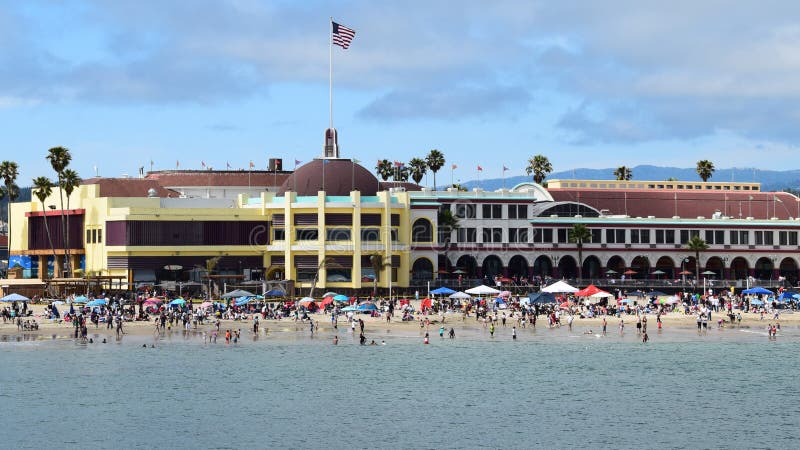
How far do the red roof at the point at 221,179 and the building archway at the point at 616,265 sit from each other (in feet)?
143

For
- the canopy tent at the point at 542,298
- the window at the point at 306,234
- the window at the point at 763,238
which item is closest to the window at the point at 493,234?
the window at the point at 306,234

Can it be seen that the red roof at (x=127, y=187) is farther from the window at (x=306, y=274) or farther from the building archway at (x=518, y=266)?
the building archway at (x=518, y=266)

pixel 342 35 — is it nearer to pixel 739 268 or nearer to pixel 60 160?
pixel 60 160

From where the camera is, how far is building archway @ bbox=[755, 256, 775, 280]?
534 ft

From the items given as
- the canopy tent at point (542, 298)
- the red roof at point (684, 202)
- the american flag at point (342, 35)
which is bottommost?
the canopy tent at point (542, 298)

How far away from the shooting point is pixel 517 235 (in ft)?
506

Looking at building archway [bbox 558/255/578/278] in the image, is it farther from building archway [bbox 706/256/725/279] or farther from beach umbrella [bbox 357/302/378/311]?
beach umbrella [bbox 357/302/378/311]

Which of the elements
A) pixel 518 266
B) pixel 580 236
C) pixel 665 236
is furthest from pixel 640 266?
pixel 518 266

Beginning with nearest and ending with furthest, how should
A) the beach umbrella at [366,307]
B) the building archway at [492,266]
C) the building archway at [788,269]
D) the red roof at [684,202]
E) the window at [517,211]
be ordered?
1. the beach umbrella at [366,307]
2. the window at [517,211]
3. the building archway at [492,266]
4. the building archway at [788,269]
5. the red roof at [684,202]

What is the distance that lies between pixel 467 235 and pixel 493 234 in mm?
3311

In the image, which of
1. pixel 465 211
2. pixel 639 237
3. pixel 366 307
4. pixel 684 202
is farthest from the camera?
pixel 684 202

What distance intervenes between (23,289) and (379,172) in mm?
67983

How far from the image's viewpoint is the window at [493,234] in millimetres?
152875

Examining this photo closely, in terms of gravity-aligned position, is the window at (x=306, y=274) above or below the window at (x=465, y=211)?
below
